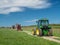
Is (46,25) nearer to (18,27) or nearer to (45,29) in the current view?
(45,29)

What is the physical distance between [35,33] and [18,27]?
3616 cm

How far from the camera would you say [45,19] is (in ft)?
110

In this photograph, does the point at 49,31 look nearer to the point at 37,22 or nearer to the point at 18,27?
the point at 37,22

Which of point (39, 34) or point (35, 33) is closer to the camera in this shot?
point (39, 34)

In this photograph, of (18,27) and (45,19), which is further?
(18,27)

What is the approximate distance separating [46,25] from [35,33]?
140 inches

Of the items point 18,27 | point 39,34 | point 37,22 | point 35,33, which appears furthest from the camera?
point 18,27

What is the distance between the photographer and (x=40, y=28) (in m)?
32.5

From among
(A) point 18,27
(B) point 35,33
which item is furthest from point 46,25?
(A) point 18,27

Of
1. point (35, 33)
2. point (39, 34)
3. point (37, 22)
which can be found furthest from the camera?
point (35, 33)

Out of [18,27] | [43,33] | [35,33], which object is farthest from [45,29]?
[18,27]

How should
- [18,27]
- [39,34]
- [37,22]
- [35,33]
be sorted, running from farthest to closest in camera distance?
[18,27]
[35,33]
[37,22]
[39,34]

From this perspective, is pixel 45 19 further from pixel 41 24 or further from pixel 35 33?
pixel 35 33

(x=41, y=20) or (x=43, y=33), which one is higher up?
(x=41, y=20)
